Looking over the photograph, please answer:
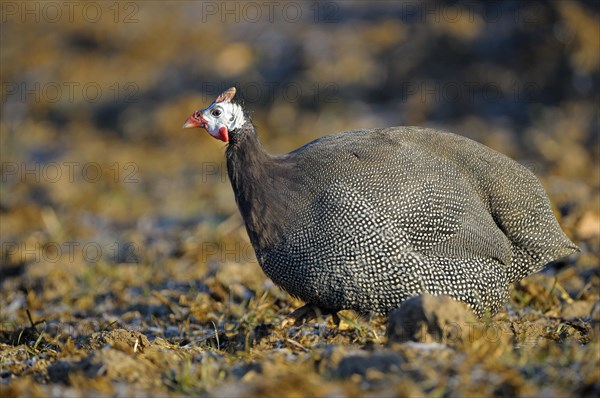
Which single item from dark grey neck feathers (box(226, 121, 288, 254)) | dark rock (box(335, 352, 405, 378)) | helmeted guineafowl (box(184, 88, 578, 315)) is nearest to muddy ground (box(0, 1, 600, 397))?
dark rock (box(335, 352, 405, 378))

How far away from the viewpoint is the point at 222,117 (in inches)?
183

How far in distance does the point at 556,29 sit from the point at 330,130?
2.96m

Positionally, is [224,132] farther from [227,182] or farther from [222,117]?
[227,182]

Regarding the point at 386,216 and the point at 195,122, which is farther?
the point at 195,122

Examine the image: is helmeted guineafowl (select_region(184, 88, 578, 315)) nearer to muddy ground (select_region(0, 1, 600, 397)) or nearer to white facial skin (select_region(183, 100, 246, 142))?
white facial skin (select_region(183, 100, 246, 142))

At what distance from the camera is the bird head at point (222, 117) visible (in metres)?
4.63

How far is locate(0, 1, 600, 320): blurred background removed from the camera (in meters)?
6.95

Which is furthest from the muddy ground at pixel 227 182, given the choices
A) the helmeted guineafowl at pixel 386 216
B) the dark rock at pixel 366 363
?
the helmeted guineafowl at pixel 386 216

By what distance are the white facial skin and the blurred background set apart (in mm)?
1468

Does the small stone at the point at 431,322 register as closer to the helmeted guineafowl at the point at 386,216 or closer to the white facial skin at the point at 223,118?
the helmeted guineafowl at the point at 386,216

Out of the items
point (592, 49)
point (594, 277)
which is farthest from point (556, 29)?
point (594, 277)

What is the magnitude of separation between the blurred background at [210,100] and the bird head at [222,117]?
1.47 meters

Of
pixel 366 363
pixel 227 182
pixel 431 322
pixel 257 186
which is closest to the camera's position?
pixel 366 363

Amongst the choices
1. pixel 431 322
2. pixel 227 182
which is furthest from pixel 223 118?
pixel 227 182
